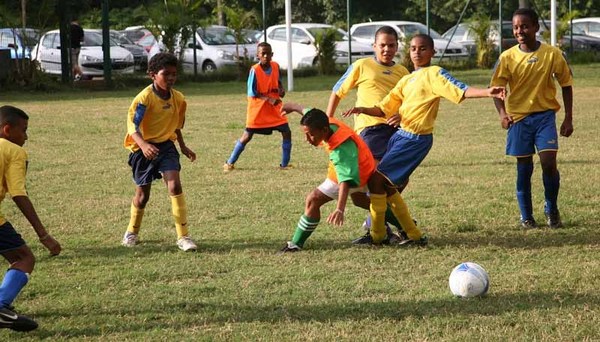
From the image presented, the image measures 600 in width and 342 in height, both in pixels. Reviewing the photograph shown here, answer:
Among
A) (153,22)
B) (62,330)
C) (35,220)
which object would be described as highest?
(153,22)

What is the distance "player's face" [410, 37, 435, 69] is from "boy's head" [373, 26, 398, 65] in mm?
429

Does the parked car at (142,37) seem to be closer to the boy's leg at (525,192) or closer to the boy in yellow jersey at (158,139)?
the boy in yellow jersey at (158,139)

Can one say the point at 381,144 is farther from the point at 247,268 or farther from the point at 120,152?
the point at 120,152

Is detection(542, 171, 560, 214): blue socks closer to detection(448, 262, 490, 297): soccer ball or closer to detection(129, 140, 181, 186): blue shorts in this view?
detection(448, 262, 490, 297): soccer ball

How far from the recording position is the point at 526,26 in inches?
305

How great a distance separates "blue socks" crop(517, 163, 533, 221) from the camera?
7967 millimetres

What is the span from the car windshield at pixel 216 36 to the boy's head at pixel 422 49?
2116 cm

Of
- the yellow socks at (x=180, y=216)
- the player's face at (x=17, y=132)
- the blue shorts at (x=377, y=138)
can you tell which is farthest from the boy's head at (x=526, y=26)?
the player's face at (x=17, y=132)

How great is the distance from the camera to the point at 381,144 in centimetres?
789

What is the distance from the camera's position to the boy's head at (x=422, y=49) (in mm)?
7297

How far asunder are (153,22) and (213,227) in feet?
60.4

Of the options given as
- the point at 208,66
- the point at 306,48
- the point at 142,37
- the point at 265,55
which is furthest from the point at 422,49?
the point at 142,37

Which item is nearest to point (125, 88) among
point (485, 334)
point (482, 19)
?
point (482, 19)

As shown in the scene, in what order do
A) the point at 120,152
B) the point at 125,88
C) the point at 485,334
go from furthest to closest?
the point at 125,88 < the point at 120,152 < the point at 485,334
